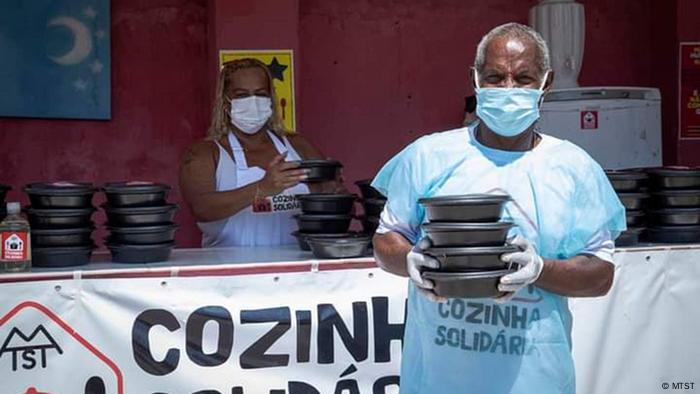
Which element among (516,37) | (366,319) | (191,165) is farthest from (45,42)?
(516,37)

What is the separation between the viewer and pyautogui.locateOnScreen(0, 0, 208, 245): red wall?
5.77 meters

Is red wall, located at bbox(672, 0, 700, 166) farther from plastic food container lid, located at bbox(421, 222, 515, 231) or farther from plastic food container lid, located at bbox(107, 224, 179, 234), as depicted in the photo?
plastic food container lid, located at bbox(421, 222, 515, 231)

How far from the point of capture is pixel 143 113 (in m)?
5.91

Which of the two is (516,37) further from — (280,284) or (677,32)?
(677,32)

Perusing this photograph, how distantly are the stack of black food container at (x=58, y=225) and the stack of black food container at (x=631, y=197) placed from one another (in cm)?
217

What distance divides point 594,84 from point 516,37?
444cm

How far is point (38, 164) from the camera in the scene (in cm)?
573

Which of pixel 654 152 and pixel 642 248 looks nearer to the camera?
pixel 642 248

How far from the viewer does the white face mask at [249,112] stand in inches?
162

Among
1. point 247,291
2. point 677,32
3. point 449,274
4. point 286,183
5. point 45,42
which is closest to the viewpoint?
point 449,274

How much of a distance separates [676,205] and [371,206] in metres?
1.34

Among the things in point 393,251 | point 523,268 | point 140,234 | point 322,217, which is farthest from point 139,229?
point 523,268

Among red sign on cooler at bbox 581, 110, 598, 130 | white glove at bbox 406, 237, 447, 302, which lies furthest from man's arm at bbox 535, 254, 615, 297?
red sign on cooler at bbox 581, 110, 598, 130

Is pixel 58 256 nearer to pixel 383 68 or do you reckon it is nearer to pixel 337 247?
pixel 337 247
